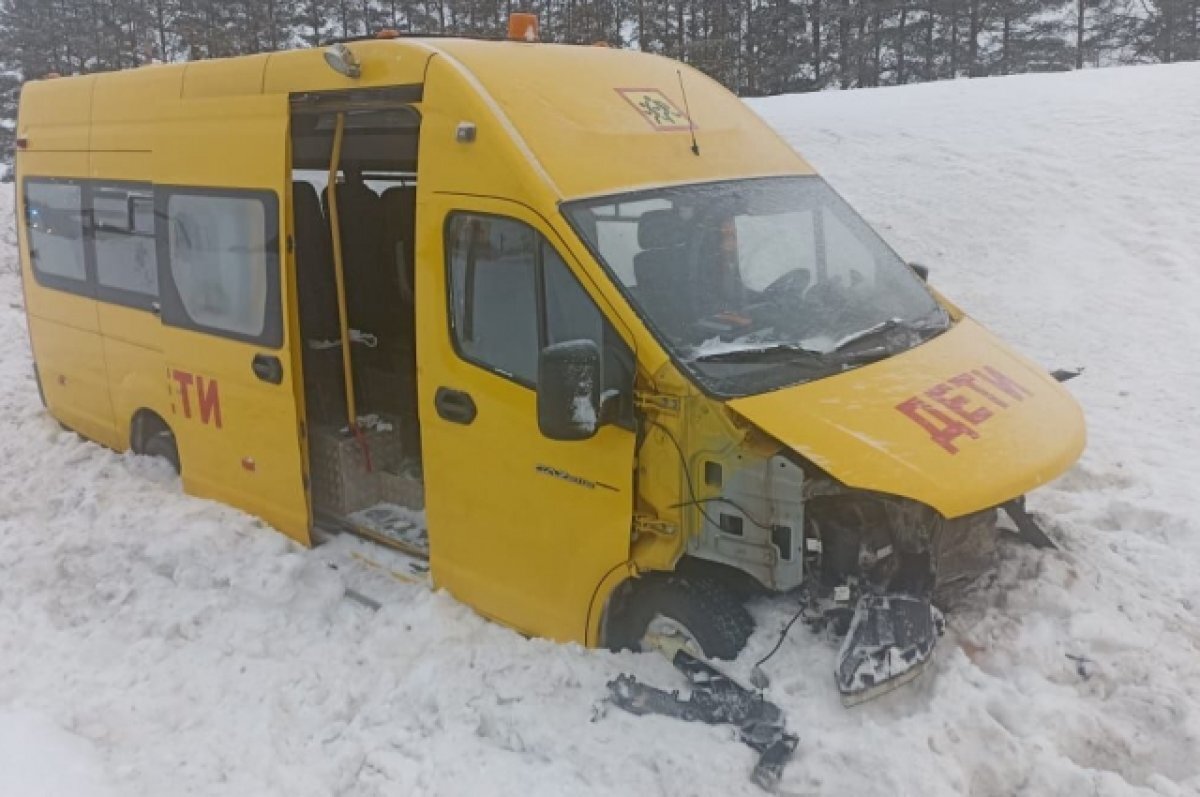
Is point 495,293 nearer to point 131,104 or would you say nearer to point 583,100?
point 583,100

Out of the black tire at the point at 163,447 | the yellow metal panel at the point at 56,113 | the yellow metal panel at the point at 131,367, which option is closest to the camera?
the yellow metal panel at the point at 131,367

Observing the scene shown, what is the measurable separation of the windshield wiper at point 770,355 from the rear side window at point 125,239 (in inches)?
166

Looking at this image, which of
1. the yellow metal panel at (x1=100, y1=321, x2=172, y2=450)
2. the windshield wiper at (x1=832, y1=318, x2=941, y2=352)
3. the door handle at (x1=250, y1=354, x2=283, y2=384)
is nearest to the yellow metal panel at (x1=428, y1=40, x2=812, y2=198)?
the windshield wiper at (x1=832, y1=318, x2=941, y2=352)

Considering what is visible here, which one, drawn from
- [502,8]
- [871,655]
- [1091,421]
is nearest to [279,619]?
[871,655]

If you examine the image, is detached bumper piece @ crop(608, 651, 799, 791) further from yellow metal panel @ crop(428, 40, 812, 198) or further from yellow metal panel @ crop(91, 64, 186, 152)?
yellow metal panel @ crop(91, 64, 186, 152)

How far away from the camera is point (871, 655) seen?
375 cm

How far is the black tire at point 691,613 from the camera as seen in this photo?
4.11 metres

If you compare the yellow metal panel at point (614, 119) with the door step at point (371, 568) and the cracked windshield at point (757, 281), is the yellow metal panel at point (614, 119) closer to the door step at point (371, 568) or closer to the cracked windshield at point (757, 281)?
the cracked windshield at point (757, 281)

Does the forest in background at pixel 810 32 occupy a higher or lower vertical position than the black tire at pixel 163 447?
higher

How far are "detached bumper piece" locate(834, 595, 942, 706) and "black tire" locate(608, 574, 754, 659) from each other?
0.45 m

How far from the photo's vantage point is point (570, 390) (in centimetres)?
390

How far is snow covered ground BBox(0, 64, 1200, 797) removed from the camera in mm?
3652

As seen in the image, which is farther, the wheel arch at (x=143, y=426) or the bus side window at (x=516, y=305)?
the wheel arch at (x=143, y=426)

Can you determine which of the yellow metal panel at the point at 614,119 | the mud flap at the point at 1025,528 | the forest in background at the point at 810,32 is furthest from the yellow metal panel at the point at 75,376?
the forest in background at the point at 810,32
